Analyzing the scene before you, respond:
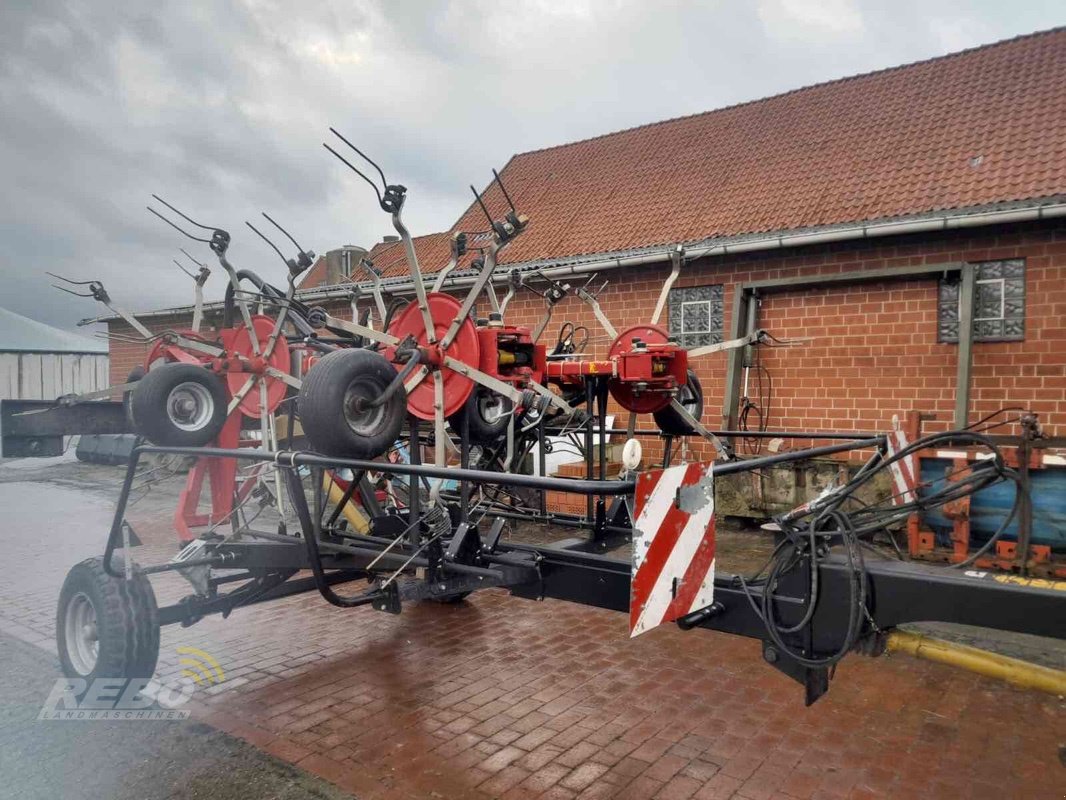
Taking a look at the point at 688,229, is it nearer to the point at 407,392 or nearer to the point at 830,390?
the point at 830,390

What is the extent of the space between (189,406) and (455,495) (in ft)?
6.23

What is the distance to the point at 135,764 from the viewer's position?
3422 millimetres

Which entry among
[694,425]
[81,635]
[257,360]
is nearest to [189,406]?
[257,360]

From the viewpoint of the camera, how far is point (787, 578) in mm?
2912

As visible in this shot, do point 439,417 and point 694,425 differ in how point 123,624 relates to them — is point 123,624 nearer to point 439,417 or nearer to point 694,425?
point 439,417

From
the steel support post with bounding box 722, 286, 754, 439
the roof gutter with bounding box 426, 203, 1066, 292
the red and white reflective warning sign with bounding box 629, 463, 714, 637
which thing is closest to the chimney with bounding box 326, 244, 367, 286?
the roof gutter with bounding box 426, 203, 1066, 292

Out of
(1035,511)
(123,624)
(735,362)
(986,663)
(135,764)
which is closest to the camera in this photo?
(986,663)

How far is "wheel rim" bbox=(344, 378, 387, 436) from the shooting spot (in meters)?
3.66

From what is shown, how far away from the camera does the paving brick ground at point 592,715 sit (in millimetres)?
3229

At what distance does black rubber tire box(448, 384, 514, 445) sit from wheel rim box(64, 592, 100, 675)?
221 cm

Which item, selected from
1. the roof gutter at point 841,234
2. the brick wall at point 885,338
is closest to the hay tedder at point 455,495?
the brick wall at point 885,338

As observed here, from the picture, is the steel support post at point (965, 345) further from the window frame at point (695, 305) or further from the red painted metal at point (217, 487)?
the red painted metal at point (217, 487)

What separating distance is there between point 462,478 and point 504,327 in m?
1.83

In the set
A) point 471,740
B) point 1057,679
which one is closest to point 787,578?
point 1057,679
